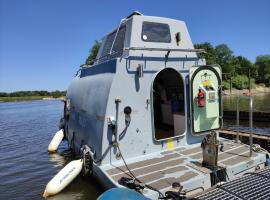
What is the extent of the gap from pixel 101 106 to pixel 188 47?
134 inches

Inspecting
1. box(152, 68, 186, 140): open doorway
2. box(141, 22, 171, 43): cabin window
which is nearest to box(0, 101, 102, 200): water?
box(152, 68, 186, 140): open doorway

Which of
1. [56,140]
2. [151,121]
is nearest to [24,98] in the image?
[56,140]

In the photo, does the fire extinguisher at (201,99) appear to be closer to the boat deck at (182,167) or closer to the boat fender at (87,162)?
the boat deck at (182,167)

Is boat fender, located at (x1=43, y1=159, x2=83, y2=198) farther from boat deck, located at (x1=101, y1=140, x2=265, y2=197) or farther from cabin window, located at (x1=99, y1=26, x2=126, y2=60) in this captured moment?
cabin window, located at (x1=99, y1=26, x2=126, y2=60)

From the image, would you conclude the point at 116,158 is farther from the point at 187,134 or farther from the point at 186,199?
the point at 186,199

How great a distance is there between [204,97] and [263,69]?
318 ft

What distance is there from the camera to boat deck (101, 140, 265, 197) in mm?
5284

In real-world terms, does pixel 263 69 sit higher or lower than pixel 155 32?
higher

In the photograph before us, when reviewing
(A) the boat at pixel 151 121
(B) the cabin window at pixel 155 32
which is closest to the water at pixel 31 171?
(A) the boat at pixel 151 121

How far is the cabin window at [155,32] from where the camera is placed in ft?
25.3

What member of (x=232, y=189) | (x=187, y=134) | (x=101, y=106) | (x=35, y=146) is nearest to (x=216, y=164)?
(x=232, y=189)

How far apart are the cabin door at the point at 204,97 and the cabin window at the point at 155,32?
1.38 meters

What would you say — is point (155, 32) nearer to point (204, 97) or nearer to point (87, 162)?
→ point (204, 97)

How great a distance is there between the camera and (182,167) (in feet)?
19.6
